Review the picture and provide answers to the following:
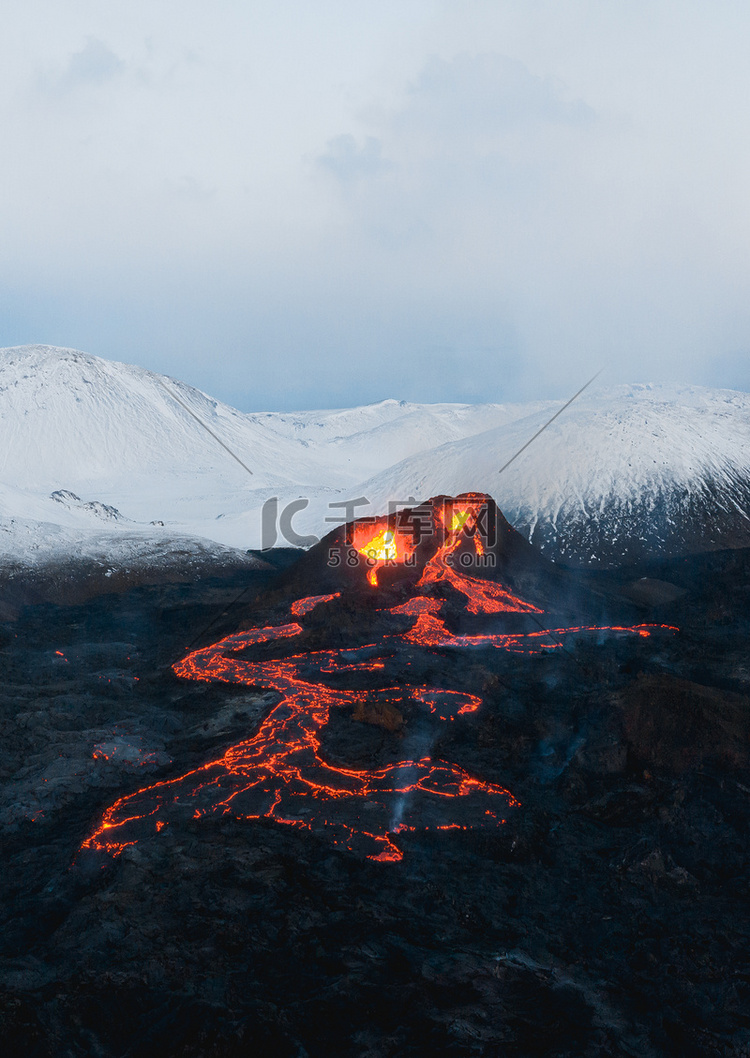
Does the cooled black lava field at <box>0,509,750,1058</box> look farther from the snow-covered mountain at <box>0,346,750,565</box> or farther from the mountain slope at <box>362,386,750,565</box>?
the snow-covered mountain at <box>0,346,750,565</box>

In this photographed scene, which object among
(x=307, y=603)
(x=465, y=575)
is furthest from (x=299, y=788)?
(x=465, y=575)

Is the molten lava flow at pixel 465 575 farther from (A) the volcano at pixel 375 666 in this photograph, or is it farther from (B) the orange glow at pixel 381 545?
(B) the orange glow at pixel 381 545

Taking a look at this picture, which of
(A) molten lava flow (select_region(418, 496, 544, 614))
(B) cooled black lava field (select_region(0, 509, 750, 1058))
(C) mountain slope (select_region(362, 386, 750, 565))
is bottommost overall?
(B) cooled black lava field (select_region(0, 509, 750, 1058))

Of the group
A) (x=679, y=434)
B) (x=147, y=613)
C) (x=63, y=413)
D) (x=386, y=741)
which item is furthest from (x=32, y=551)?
(x=63, y=413)

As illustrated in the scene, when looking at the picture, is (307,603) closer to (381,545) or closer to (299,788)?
(381,545)

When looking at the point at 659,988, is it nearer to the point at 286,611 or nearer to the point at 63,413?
the point at 286,611

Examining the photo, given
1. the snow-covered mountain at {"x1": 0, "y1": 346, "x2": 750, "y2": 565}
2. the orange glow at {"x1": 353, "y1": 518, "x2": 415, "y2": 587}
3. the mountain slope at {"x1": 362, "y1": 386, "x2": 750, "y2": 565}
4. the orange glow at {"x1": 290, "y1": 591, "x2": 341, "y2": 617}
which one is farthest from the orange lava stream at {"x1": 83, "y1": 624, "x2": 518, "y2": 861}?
the mountain slope at {"x1": 362, "y1": 386, "x2": 750, "y2": 565}
